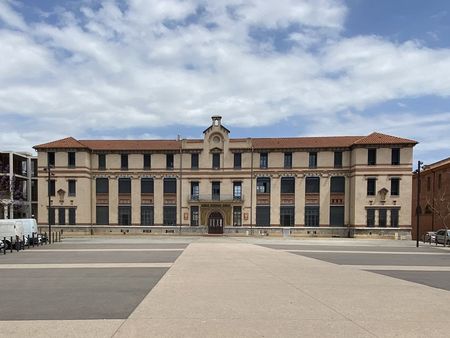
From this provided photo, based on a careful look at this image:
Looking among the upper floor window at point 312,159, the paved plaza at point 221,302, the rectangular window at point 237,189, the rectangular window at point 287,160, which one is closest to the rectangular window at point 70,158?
the rectangular window at point 237,189

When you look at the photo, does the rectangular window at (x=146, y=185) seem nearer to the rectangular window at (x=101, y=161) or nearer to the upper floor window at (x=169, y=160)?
the upper floor window at (x=169, y=160)

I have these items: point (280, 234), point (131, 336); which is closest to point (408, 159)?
point (280, 234)

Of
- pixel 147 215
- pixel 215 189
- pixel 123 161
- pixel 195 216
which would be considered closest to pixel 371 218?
pixel 215 189

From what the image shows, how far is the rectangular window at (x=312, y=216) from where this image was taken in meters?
46.7

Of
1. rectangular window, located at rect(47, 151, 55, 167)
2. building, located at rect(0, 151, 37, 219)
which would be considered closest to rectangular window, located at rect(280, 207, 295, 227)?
rectangular window, located at rect(47, 151, 55, 167)

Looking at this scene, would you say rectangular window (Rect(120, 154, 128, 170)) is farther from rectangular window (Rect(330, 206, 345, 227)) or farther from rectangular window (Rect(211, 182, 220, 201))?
rectangular window (Rect(330, 206, 345, 227))

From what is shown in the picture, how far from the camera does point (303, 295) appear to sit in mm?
9500

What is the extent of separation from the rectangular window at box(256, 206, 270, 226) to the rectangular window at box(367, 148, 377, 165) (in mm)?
14156

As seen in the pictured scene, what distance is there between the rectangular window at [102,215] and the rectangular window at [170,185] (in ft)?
28.0

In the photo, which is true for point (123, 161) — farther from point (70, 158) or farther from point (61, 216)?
point (61, 216)

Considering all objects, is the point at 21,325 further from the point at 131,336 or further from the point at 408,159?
the point at 408,159

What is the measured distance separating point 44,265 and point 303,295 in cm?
1231

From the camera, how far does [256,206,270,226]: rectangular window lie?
47312 millimetres

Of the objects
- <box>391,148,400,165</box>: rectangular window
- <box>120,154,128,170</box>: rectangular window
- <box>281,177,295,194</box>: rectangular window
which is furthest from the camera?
<box>120,154,128,170</box>: rectangular window
